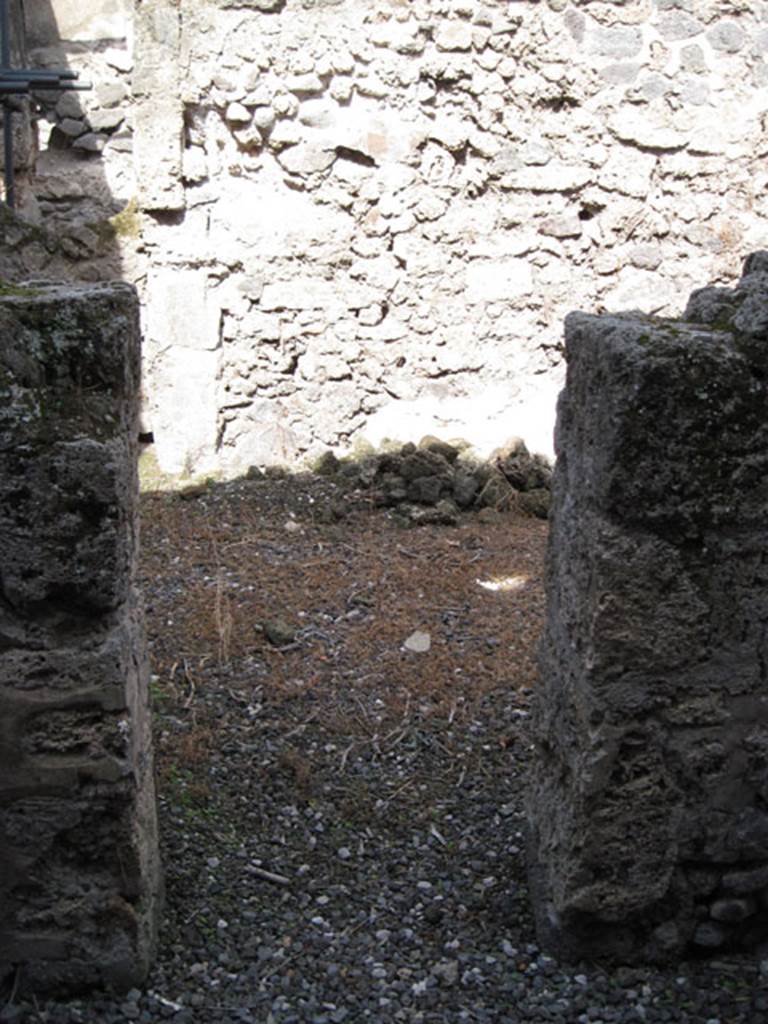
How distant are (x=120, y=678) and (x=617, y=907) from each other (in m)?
1.25

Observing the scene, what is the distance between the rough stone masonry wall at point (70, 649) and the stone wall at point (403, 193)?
13.0 ft

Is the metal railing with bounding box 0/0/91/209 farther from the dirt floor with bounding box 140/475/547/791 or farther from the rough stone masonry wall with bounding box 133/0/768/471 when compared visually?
the dirt floor with bounding box 140/475/547/791

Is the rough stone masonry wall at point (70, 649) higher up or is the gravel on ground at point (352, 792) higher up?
the rough stone masonry wall at point (70, 649)

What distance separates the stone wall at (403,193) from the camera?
240 inches

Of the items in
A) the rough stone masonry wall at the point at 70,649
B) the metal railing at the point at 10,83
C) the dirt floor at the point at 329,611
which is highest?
the metal railing at the point at 10,83

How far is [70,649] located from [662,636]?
1264 millimetres

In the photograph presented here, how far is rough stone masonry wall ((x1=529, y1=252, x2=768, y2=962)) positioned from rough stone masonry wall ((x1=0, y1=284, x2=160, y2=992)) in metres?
1.00

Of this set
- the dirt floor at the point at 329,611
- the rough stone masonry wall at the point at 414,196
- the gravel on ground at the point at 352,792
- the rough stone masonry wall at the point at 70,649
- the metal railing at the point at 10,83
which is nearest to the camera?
the rough stone masonry wall at the point at 70,649

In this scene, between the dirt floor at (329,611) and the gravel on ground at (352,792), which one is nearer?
the gravel on ground at (352,792)

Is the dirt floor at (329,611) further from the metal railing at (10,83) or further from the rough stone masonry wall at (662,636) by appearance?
the metal railing at (10,83)

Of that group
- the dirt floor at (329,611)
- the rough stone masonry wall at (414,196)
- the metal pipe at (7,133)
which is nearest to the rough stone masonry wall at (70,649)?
the dirt floor at (329,611)

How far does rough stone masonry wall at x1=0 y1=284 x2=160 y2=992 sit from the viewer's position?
2201mm

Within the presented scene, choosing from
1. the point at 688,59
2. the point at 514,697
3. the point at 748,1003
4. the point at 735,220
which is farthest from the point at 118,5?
A: the point at 748,1003

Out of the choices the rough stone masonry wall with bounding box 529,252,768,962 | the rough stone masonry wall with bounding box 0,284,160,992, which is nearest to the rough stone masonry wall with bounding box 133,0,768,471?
the rough stone masonry wall with bounding box 529,252,768,962
